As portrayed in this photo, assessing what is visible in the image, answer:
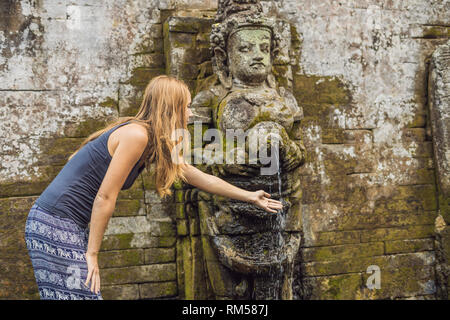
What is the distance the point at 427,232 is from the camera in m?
4.93

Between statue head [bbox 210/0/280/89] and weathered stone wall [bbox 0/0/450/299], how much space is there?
42cm

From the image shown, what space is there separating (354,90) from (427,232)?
1.67 meters

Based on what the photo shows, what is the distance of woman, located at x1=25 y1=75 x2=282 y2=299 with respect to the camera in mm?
2279

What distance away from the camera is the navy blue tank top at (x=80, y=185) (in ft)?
7.64

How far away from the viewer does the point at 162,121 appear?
2523 mm

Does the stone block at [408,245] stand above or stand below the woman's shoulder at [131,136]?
below

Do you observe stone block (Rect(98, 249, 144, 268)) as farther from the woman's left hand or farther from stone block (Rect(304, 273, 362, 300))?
the woman's left hand

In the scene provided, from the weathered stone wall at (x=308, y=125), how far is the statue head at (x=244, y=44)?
0.42m

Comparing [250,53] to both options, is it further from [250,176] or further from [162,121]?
[162,121]

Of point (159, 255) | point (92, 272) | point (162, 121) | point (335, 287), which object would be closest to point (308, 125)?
point (335, 287)

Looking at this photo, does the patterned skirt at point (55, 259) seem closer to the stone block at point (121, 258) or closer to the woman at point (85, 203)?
the woman at point (85, 203)
